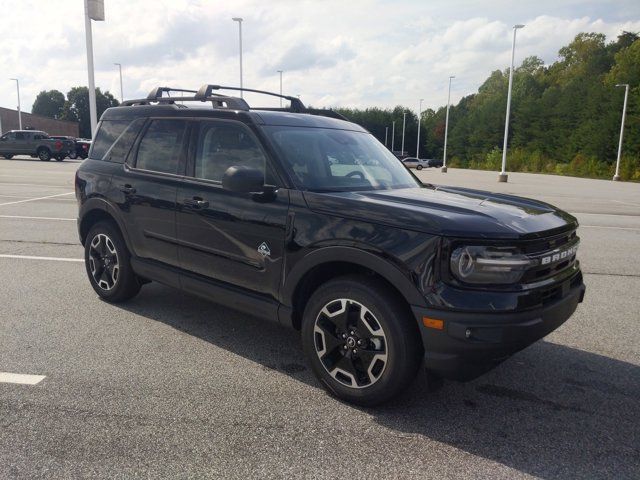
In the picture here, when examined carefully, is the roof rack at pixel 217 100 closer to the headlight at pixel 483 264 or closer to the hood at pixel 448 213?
the hood at pixel 448 213

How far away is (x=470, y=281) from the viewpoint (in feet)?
9.67

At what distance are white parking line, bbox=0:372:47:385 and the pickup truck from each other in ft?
115

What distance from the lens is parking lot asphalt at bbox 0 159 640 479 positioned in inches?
109

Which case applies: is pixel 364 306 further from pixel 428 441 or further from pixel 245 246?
pixel 245 246

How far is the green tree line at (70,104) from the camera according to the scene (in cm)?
10606

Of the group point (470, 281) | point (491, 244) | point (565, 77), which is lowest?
point (470, 281)

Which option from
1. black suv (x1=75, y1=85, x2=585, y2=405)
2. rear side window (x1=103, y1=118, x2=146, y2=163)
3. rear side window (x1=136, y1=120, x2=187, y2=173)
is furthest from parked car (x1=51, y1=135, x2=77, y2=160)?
rear side window (x1=136, y1=120, x2=187, y2=173)

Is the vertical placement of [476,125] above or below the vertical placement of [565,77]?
below

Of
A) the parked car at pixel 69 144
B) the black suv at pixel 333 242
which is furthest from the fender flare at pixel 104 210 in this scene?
the parked car at pixel 69 144

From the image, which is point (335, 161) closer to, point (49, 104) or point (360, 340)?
point (360, 340)

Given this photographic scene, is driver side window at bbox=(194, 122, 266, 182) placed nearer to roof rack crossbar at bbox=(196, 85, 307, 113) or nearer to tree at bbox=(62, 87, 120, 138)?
roof rack crossbar at bbox=(196, 85, 307, 113)

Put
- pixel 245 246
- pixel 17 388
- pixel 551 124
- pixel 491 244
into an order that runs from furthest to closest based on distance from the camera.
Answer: pixel 551 124
pixel 245 246
pixel 17 388
pixel 491 244

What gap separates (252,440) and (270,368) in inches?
38.5

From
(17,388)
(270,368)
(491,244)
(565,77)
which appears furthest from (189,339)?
(565,77)
